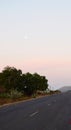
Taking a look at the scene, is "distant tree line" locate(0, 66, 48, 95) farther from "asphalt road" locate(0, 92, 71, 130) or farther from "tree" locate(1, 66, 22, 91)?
"asphalt road" locate(0, 92, 71, 130)

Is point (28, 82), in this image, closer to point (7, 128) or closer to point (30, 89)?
point (30, 89)

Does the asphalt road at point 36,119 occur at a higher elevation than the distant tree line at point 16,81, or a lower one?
lower

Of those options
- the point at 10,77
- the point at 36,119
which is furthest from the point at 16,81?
the point at 36,119

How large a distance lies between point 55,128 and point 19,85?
215ft

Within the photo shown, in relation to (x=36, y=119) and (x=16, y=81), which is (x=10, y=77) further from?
(x=36, y=119)

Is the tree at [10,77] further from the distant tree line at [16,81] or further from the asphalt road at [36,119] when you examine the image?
the asphalt road at [36,119]

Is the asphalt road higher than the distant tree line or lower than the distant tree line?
lower

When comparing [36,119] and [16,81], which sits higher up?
[16,81]

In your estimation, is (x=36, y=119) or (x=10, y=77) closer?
(x=36, y=119)

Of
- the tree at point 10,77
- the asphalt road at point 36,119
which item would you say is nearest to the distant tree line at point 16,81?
the tree at point 10,77

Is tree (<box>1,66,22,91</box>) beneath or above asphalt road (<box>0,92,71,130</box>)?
above

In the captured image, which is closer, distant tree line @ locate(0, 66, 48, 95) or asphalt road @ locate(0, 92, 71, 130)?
asphalt road @ locate(0, 92, 71, 130)

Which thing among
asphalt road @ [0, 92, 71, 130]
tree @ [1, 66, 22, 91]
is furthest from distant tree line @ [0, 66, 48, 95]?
asphalt road @ [0, 92, 71, 130]

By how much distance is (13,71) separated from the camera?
8081cm
